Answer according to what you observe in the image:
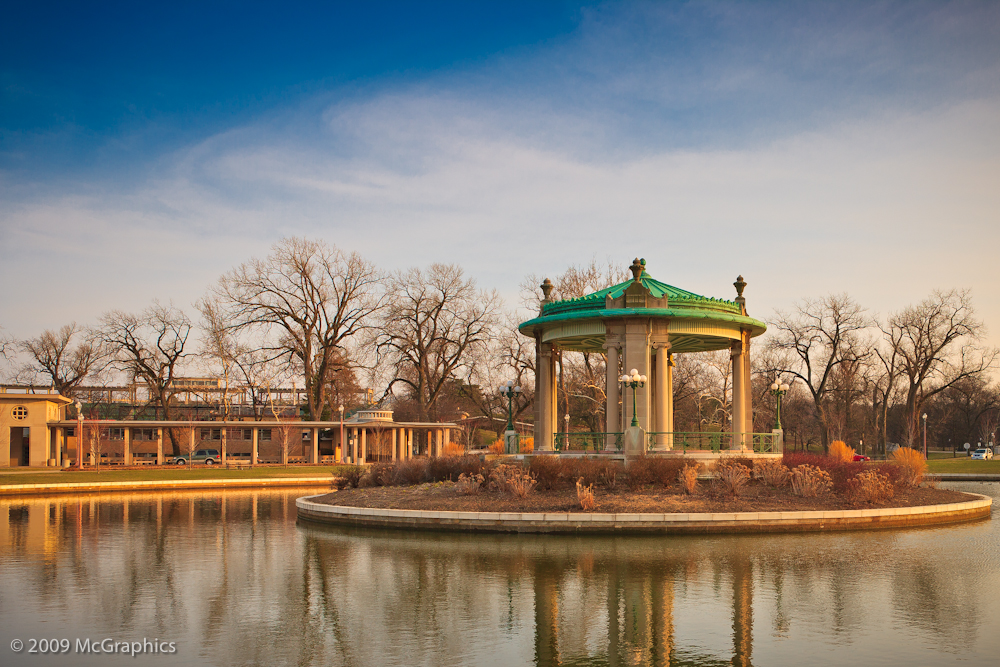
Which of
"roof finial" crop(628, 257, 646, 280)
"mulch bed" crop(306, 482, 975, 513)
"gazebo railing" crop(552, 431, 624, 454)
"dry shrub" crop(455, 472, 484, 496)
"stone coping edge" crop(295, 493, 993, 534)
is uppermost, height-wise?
"roof finial" crop(628, 257, 646, 280)

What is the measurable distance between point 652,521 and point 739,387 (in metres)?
11.4

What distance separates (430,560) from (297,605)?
401 centimetres

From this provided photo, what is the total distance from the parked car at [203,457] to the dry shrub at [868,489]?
4623cm

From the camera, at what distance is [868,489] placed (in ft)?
66.5

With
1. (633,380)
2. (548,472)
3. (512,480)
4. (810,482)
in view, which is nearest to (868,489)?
(810,482)

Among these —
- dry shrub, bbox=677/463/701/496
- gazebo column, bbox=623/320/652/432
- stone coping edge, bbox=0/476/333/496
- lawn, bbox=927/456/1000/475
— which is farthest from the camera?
lawn, bbox=927/456/1000/475

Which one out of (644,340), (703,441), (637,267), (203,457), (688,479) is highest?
(637,267)

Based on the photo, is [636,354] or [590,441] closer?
[636,354]

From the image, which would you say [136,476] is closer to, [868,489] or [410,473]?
[410,473]

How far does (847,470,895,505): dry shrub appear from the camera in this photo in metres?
20.2

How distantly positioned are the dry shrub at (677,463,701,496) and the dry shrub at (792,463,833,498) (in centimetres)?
254

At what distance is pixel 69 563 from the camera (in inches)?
586

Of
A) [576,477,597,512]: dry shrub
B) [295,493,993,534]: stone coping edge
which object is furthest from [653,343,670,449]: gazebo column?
[295,493,993,534]: stone coping edge

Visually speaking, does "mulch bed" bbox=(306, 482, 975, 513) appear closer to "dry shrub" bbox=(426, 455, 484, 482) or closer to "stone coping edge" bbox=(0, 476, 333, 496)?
"dry shrub" bbox=(426, 455, 484, 482)
